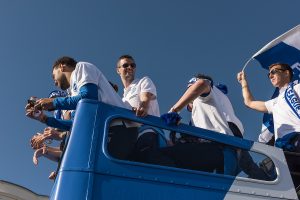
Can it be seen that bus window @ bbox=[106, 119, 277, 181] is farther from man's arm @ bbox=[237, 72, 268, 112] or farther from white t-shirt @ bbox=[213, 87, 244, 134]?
man's arm @ bbox=[237, 72, 268, 112]

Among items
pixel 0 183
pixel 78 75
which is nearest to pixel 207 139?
pixel 78 75

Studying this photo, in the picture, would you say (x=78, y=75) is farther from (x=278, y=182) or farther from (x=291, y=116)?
(x=291, y=116)

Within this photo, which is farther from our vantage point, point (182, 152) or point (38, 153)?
point (38, 153)

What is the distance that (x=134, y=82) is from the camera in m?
4.13

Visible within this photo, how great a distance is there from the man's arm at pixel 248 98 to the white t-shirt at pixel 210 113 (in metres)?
1.22

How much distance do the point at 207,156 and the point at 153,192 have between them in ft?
2.16

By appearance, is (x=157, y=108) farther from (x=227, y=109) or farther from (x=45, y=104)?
(x=45, y=104)

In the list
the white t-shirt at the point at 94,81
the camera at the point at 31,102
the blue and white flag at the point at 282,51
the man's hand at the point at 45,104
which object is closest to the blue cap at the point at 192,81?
the white t-shirt at the point at 94,81

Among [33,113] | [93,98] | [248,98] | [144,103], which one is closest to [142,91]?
[144,103]

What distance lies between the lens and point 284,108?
4258 millimetres

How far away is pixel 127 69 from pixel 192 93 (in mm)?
960

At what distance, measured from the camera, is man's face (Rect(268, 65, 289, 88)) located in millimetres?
4602

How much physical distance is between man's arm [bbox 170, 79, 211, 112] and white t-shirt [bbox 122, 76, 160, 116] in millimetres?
316

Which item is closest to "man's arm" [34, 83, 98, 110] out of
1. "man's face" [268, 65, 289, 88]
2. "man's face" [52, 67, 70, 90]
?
"man's face" [52, 67, 70, 90]
